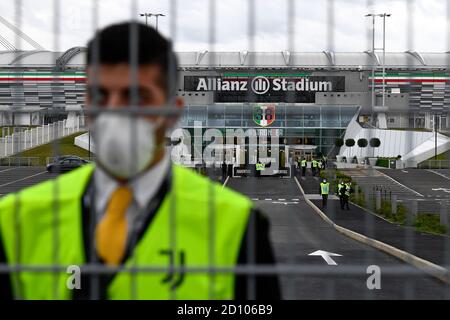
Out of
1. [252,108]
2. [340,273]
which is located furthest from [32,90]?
[340,273]

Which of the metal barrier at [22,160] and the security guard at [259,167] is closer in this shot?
the security guard at [259,167]

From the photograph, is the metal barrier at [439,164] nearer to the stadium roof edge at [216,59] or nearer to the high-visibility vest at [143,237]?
the stadium roof edge at [216,59]

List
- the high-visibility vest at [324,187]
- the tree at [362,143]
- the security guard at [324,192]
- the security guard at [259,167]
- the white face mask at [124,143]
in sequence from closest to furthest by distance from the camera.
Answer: the white face mask at [124,143] → the tree at [362,143] → the security guard at [259,167] → the high-visibility vest at [324,187] → the security guard at [324,192]

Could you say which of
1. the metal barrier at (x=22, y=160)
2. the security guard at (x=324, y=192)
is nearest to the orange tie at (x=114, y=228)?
the metal barrier at (x=22, y=160)

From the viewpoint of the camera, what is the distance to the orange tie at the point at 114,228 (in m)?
3.79

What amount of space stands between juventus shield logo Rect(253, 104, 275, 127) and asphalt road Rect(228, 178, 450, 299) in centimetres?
39

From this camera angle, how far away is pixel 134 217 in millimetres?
3771

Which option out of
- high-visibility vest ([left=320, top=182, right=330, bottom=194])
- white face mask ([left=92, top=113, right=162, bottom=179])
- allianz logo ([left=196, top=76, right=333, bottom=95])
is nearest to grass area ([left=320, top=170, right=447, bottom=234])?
high-visibility vest ([left=320, top=182, right=330, bottom=194])

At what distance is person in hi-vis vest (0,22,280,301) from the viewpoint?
3.70 meters

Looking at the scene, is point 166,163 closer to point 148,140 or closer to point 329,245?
point 148,140

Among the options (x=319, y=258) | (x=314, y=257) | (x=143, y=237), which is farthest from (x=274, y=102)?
Result: (x=314, y=257)

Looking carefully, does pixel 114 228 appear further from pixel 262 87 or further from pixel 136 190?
pixel 262 87

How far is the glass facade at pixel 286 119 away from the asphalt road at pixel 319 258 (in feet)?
1.26

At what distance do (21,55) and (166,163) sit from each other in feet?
3.75
